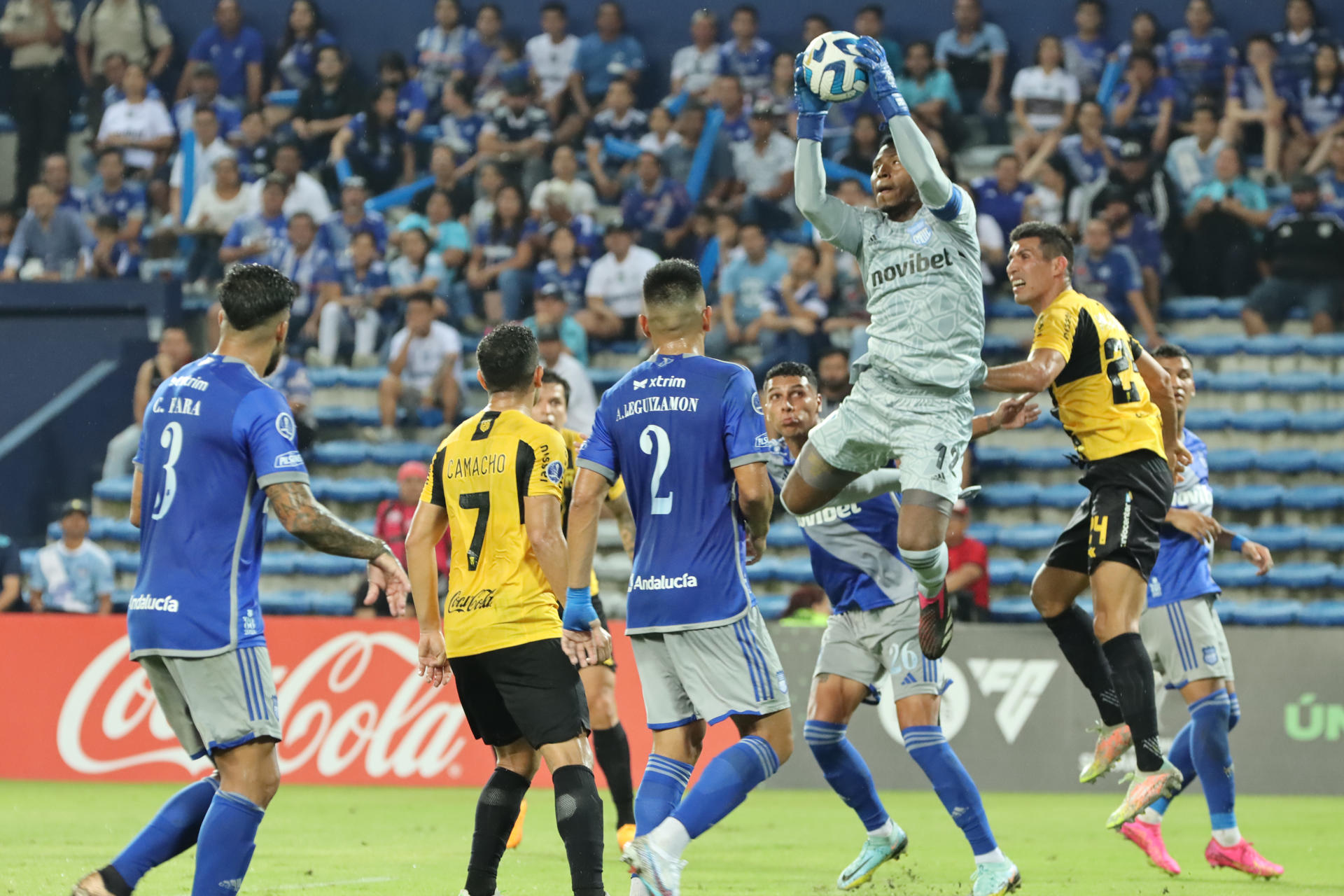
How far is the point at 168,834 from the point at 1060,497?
11417mm

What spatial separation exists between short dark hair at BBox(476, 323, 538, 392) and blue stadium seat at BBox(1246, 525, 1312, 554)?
10.6 meters

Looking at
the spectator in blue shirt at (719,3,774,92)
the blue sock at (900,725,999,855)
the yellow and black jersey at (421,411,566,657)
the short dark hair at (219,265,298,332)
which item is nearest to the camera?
the short dark hair at (219,265,298,332)

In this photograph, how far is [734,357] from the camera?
1656 centimetres

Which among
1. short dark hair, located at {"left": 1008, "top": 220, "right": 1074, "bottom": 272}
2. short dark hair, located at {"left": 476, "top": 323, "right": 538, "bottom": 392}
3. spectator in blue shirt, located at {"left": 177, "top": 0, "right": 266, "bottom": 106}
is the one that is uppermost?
spectator in blue shirt, located at {"left": 177, "top": 0, "right": 266, "bottom": 106}

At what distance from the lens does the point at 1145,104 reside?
58.7ft

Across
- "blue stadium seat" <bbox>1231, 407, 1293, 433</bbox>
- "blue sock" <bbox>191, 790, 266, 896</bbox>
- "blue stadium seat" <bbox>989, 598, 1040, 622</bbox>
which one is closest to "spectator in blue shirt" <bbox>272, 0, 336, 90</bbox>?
→ "blue stadium seat" <bbox>989, 598, 1040, 622</bbox>

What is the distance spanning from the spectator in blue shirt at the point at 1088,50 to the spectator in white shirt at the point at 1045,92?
0.44 feet

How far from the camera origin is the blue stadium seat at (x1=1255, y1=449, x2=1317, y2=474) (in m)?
15.8

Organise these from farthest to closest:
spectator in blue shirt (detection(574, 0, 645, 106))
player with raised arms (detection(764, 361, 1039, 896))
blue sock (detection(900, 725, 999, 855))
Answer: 1. spectator in blue shirt (detection(574, 0, 645, 106))
2. player with raised arms (detection(764, 361, 1039, 896))
3. blue sock (detection(900, 725, 999, 855))

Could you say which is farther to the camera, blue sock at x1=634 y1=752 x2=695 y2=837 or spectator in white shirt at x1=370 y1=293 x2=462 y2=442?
spectator in white shirt at x1=370 y1=293 x2=462 y2=442

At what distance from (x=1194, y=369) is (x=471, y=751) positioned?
881cm

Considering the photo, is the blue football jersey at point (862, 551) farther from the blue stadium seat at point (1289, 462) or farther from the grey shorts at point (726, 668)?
the blue stadium seat at point (1289, 462)

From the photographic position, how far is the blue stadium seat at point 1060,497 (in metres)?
15.6

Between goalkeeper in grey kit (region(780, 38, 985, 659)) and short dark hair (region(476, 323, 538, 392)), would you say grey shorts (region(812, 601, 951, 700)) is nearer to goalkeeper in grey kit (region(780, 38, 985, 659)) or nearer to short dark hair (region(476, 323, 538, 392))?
goalkeeper in grey kit (region(780, 38, 985, 659))
